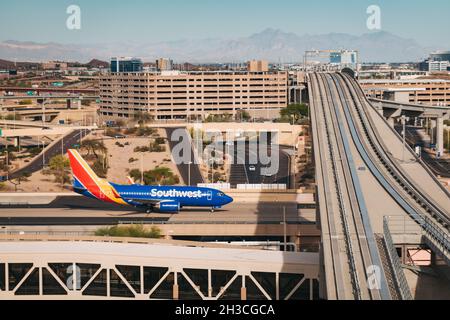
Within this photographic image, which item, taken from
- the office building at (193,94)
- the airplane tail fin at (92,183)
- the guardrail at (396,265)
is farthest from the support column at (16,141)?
the guardrail at (396,265)

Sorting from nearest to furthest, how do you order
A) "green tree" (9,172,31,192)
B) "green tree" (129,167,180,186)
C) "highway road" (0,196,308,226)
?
"highway road" (0,196,308,226) → "green tree" (9,172,31,192) → "green tree" (129,167,180,186)

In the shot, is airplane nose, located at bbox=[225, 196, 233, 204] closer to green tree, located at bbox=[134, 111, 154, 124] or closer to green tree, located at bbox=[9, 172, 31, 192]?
green tree, located at bbox=[9, 172, 31, 192]

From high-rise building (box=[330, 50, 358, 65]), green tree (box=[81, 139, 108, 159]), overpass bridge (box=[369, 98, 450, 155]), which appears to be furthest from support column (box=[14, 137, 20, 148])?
overpass bridge (box=[369, 98, 450, 155])

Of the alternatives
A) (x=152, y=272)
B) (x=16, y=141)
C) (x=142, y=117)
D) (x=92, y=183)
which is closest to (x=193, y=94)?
(x=142, y=117)

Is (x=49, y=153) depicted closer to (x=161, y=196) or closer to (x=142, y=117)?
(x=161, y=196)

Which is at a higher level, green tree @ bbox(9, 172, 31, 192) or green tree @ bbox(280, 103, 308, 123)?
green tree @ bbox(280, 103, 308, 123)
